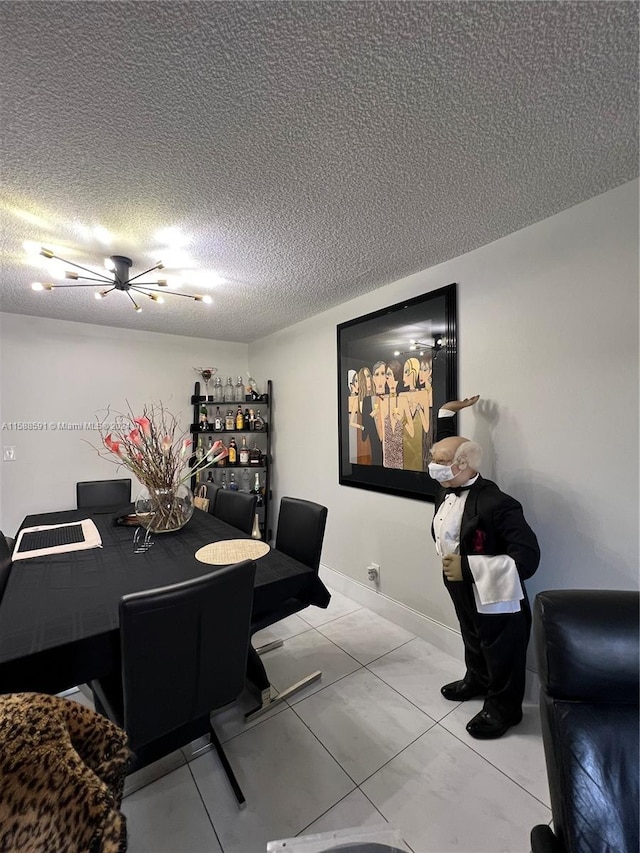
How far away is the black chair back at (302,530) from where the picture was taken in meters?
1.86

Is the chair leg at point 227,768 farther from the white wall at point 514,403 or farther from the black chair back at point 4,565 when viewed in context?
the white wall at point 514,403

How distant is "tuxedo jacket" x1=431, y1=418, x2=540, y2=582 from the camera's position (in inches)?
56.5

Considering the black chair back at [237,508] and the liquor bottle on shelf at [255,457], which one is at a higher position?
the liquor bottle on shelf at [255,457]

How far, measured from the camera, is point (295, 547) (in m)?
1.98

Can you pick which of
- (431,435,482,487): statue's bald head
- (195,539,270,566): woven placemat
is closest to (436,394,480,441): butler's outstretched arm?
(431,435,482,487): statue's bald head

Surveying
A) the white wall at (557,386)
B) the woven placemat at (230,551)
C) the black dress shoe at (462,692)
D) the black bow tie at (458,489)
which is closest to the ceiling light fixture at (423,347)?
the white wall at (557,386)

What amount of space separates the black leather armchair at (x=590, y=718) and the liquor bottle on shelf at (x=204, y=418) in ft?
11.2

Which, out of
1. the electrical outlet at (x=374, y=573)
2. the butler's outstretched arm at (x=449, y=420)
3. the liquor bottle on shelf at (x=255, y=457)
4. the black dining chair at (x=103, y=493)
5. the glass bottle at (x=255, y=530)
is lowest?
the electrical outlet at (x=374, y=573)

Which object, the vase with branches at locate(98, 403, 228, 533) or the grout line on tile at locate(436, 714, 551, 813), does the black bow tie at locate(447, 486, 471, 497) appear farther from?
the vase with branches at locate(98, 403, 228, 533)

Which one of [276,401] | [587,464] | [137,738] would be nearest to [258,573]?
[137,738]

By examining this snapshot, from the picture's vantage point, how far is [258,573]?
4.80 feet

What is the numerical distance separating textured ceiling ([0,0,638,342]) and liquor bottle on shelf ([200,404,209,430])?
2027 mm

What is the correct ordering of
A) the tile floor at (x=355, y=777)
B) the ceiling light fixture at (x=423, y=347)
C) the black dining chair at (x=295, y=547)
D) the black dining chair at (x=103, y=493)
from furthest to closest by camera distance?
the black dining chair at (x=103, y=493) < the ceiling light fixture at (x=423, y=347) < the black dining chair at (x=295, y=547) < the tile floor at (x=355, y=777)

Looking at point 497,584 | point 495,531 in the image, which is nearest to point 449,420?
point 495,531
